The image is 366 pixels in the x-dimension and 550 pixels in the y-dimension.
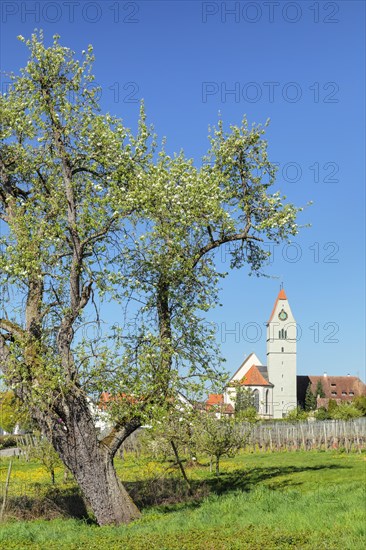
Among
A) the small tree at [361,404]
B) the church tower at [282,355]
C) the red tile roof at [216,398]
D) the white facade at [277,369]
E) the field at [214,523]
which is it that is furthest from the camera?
the church tower at [282,355]

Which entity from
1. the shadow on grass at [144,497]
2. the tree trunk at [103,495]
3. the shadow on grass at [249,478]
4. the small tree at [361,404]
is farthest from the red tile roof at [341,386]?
the tree trunk at [103,495]

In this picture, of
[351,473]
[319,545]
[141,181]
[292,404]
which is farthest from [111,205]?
[292,404]

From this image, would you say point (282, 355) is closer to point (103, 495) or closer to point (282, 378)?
point (282, 378)

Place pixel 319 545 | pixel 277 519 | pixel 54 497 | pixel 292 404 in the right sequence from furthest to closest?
pixel 292 404
pixel 54 497
pixel 277 519
pixel 319 545

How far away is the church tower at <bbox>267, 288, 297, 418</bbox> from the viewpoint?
134712 millimetres

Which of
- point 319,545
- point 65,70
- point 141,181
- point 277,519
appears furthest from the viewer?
point 65,70

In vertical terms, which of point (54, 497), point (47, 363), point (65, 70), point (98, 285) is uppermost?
point (65, 70)

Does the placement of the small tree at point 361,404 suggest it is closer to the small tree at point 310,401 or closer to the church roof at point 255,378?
the small tree at point 310,401

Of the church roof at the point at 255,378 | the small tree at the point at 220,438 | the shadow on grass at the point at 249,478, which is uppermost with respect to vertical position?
the church roof at the point at 255,378

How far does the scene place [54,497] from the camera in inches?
912

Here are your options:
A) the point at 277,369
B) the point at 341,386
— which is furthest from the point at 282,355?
the point at 341,386

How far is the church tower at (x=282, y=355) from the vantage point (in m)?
135

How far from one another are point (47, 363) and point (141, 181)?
620 cm

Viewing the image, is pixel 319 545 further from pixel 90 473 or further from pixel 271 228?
pixel 271 228
